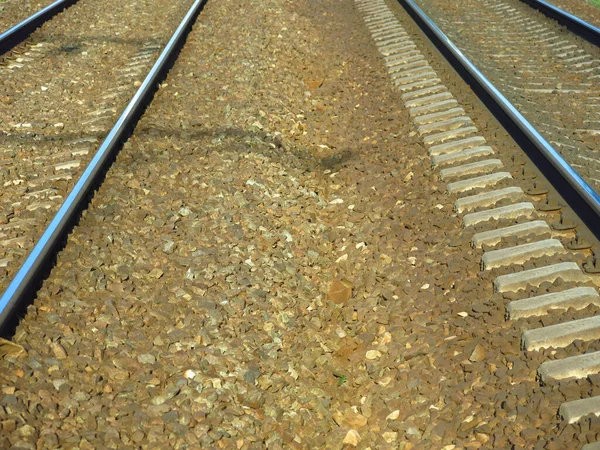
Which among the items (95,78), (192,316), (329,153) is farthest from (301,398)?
(95,78)

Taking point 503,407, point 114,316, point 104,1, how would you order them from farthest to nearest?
1. point 104,1
2. point 114,316
3. point 503,407

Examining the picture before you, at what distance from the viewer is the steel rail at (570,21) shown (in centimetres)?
852

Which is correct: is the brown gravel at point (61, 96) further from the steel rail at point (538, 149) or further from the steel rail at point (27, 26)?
the steel rail at point (538, 149)

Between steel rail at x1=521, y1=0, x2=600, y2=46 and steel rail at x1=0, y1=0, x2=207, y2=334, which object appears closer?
steel rail at x1=0, y1=0, x2=207, y2=334

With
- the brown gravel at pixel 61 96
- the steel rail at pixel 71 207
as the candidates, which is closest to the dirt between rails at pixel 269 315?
the steel rail at pixel 71 207

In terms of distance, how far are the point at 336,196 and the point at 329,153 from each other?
2.62ft

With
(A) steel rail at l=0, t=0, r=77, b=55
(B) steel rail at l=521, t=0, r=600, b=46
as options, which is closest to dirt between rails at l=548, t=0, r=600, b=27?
(B) steel rail at l=521, t=0, r=600, b=46

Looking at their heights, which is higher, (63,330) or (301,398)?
(63,330)

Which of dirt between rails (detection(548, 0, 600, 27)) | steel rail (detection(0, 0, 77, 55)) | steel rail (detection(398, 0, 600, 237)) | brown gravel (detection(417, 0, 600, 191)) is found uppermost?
steel rail (detection(398, 0, 600, 237))

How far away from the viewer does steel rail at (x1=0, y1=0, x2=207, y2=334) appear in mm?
3729

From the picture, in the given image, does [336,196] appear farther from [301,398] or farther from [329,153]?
[301,398]

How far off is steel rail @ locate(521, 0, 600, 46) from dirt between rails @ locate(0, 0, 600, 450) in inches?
143

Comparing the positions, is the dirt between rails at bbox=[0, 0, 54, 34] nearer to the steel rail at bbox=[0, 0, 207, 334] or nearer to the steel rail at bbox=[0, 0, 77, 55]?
the steel rail at bbox=[0, 0, 77, 55]

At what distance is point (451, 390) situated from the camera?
362 centimetres
